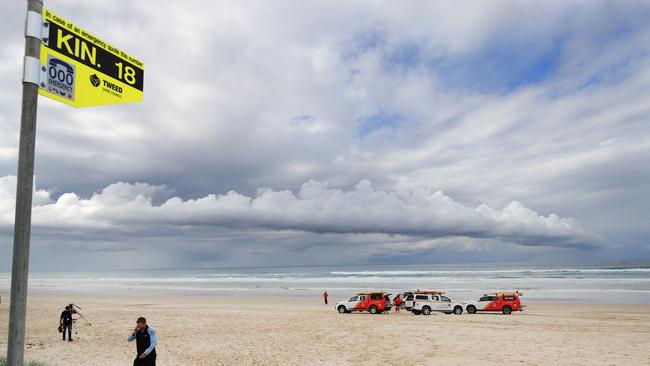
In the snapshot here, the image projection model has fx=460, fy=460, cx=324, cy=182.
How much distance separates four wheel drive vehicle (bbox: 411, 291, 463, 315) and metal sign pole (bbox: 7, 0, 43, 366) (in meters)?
29.7

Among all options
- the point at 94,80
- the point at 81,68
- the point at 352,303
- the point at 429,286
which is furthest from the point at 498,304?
the point at 429,286

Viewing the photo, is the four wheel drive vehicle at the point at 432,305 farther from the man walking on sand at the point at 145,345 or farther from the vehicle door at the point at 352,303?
the man walking on sand at the point at 145,345

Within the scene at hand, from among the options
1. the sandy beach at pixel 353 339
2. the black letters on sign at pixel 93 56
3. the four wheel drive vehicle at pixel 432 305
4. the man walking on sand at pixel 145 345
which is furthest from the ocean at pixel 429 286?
the black letters on sign at pixel 93 56

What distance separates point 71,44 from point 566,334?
22774mm

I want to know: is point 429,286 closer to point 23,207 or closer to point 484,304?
point 484,304

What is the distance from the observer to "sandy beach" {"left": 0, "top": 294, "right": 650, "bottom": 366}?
15922 mm

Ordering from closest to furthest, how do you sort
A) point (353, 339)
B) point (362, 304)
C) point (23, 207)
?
point (23, 207), point (353, 339), point (362, 304)

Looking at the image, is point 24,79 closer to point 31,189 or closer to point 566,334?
point 31,189

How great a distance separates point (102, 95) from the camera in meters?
4.74

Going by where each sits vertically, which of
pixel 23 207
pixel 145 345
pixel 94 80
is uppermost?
pixel 94 80

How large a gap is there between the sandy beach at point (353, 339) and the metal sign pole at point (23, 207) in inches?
479

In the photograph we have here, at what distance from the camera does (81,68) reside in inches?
181

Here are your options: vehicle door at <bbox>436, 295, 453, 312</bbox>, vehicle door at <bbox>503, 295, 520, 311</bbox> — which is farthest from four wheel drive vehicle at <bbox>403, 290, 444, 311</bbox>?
vehicle door at <bbox>503, 295, 520, 311</bbox>

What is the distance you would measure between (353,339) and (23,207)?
58.5 feet
